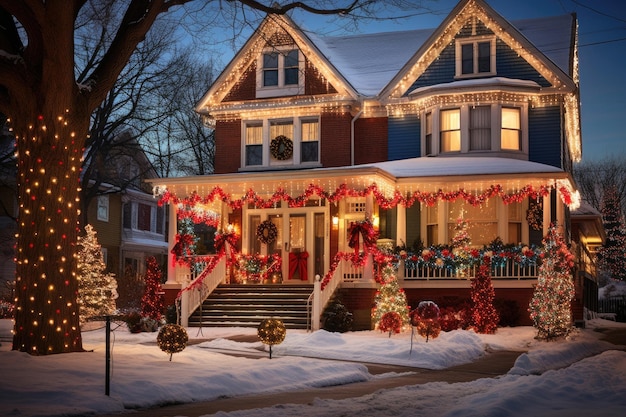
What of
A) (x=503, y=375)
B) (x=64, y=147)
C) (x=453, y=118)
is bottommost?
(x=503, y=375)

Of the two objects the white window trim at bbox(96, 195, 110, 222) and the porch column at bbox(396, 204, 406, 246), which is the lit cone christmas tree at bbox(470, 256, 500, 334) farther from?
the white window trim at bbox(96, 195, 110, 222)

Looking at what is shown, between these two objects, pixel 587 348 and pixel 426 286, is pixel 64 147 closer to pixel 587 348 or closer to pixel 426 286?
pixel 587 348

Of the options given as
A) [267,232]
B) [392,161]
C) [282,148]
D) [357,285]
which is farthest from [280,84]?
[357,285]

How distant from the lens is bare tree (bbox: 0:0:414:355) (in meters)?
13.2

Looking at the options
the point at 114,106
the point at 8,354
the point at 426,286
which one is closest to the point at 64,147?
the point at 8,354

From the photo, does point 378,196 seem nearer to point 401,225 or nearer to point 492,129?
point 401,225

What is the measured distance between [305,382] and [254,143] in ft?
55.9

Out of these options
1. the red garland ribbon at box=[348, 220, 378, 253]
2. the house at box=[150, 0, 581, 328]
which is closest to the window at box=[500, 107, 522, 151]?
the house at box=[150, 0, 581, 328]

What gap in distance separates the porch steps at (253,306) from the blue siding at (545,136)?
27.6ft

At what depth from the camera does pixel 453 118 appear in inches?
1054

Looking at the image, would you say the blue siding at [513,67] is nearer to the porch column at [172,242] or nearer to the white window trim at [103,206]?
the porch column at [172,242]

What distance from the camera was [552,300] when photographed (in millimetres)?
20109

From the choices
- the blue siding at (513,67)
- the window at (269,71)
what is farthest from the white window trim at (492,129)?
the window at (269,71)

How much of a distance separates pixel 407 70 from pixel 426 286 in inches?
287
